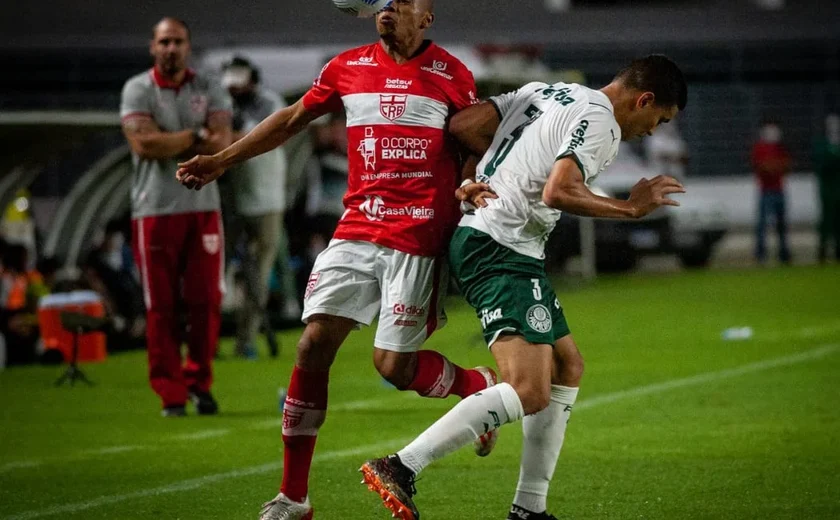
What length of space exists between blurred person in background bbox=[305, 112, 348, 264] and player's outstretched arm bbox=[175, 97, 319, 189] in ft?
38.7

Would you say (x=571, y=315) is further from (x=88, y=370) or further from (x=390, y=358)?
(x=390, y=358)

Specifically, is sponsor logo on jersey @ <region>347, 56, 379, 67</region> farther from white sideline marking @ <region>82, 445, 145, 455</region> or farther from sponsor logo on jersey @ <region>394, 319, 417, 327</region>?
white sideline marking @ <region>82, 445, 145, 455</region>

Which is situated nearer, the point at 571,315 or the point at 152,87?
the point at 152,87

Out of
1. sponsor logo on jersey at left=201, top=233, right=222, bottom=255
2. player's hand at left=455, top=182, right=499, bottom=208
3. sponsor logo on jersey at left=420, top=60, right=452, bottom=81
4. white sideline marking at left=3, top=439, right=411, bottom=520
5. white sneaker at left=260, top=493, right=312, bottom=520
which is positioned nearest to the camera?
player's hand at left=455, top=182, right=499, bottom=208

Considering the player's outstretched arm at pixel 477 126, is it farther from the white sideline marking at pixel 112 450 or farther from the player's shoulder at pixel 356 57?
the white sideline marking at pixel 112 450

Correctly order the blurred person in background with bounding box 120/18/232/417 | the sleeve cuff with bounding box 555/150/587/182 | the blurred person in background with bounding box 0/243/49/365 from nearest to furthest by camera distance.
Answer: the sleeve cuff with bounding box 555/150/587/182, the blurred person in background with bounding box 120/18/232/417, the blurred person in background with bounding box 0/243/49/365

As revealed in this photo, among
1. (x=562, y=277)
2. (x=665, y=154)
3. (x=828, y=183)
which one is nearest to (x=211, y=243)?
(x=562, y=277)

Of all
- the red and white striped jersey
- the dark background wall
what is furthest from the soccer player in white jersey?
the dark background wall

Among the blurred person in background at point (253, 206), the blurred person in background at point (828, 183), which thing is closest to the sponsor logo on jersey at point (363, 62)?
the blurred person in background at point (253, 206)

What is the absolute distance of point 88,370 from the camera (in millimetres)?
13766

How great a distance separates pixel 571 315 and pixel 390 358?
1094 cm

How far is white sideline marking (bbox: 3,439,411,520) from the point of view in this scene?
291 inches

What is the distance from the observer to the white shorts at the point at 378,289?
6887mm

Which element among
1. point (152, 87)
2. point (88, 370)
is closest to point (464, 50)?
point (88, 370)
